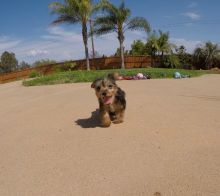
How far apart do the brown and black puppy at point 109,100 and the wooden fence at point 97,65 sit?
73.0 ft

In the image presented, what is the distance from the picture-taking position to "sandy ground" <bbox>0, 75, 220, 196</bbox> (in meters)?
3.99

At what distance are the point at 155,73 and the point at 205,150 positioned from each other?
12.2 meters

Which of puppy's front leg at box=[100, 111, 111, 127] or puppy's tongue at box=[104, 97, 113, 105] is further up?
puppy's tongue at box=[104, 97, 113, 105]

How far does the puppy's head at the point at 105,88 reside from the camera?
5590 mm

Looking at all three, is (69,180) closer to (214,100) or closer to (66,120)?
(66,120)

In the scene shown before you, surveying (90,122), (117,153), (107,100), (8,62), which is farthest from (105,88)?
(8,62)

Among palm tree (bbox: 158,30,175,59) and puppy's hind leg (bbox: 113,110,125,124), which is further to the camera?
palm tree (bbox: 158,30,175,59)

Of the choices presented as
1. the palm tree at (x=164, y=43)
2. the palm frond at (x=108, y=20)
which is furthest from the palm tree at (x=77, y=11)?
the palm tree at (x=164, y=43)

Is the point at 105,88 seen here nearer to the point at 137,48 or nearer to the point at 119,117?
the point at 119,117

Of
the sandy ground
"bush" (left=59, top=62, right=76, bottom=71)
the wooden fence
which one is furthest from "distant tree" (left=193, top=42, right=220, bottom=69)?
the sandy ground

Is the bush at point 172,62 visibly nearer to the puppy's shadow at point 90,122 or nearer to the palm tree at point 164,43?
the palm tree at point 164,43

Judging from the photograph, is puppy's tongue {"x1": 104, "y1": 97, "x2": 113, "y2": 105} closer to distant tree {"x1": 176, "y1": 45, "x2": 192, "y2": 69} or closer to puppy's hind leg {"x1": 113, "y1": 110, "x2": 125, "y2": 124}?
puppy's hind leg {"x1": 113, "y1": 110, "x2": 125, "y2": 124}

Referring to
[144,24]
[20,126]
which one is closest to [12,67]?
[144,24]

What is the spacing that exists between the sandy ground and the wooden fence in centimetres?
2055
